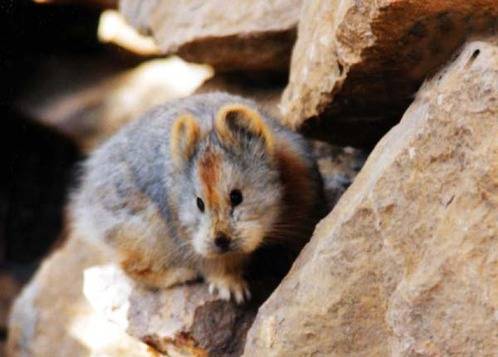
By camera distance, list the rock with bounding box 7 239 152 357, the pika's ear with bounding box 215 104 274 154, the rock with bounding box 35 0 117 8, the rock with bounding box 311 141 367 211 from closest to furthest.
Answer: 1. the pika's ear with bounding box 215 104 274 154
2. the rock with bounding box 311 141 367 211
3. the rock with bounding box 7 239 152 357
4. the rock with bounding box 35 0 117 8

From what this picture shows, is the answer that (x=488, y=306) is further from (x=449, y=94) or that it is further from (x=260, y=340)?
(x=260, y=340)

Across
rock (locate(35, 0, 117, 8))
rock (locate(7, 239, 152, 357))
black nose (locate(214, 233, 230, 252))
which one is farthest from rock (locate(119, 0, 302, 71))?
rock (locate(7, 239, 152, 357))

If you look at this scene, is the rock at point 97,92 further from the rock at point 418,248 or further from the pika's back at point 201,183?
the rock at point 418,248

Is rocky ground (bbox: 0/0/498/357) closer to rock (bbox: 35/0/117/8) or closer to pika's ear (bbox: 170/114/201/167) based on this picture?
rock (bbox: 35/0/117/8)

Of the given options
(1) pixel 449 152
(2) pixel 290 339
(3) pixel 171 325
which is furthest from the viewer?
(3) pixel 171 325

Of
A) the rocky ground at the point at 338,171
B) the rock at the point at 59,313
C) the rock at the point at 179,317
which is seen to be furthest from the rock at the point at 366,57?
the rock at the point at 59,313

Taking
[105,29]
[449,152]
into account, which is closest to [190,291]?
[449,152]
